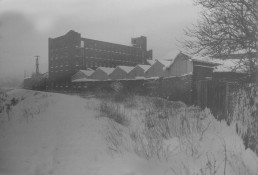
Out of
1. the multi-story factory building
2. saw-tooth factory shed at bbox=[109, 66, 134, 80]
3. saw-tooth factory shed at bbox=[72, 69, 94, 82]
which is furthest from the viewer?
saw-tooth factory shed at bbox=[109, 66, 134, 80]

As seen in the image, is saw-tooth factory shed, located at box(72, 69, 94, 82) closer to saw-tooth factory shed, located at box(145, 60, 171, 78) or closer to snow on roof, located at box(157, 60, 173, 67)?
snow on roof, located at box(157, 60, 173, 67)

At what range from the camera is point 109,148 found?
5.32 meters

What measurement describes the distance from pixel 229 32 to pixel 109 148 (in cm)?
511

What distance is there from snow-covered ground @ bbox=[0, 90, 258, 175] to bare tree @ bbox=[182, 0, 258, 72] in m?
2.66

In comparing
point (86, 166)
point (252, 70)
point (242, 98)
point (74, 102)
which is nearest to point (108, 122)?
point (86, 166)

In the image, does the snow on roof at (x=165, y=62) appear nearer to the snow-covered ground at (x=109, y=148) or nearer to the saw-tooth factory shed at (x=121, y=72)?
the saw-tooth factory shed at (x=121, y=72)

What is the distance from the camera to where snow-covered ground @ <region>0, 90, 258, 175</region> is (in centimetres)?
467

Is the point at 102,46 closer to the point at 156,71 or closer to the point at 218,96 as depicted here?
the point at 218,96

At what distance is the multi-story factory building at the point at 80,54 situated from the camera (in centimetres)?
719

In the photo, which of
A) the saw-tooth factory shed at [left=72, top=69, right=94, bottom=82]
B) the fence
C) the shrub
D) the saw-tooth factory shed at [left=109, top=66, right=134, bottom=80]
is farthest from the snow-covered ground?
the saw-tooth factory shed at [left=109, top=66, right=134, bottom=80]

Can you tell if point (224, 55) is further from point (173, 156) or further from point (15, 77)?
point (15, 77)

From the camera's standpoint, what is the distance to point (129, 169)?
468 centimetres

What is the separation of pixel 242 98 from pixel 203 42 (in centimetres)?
201

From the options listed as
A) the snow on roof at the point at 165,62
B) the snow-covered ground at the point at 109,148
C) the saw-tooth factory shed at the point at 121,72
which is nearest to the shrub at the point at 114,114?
the snow-covered ground at the point at 109,148
